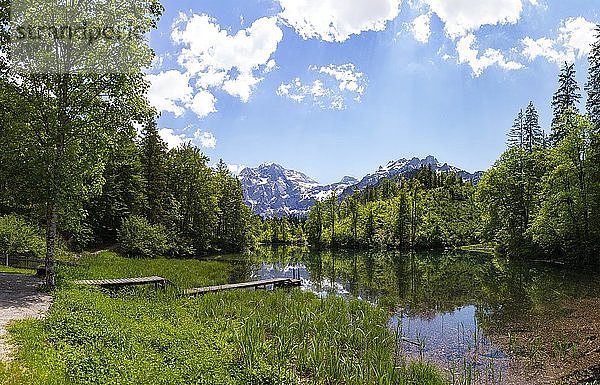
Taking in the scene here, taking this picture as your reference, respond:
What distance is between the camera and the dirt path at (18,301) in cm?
1018

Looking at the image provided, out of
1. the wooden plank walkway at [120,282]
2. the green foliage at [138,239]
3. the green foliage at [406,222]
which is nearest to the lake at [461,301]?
the wooden plank walkway at [120,282]

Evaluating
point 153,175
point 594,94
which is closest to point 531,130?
point 594,94

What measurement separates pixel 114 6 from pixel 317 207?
8120 centimetres

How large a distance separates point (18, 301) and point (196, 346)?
275 inches

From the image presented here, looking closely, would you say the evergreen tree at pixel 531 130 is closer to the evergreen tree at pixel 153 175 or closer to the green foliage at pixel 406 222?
the green foliage at pixel 406 222

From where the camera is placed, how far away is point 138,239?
41.6 metres

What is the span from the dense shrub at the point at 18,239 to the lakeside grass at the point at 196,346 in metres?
10.8

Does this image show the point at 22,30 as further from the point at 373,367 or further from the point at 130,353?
the point at 373,367

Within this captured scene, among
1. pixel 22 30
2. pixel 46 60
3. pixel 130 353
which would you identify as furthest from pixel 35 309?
pixel 22 30

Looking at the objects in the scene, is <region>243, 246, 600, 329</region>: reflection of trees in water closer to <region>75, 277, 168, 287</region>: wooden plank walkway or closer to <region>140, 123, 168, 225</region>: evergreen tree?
<region>75, 277, 168, 287</region>: wooden plank walkway

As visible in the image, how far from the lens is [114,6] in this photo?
659 inches

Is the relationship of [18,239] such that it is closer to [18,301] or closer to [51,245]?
[51,245]

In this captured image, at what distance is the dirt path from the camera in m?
10.2

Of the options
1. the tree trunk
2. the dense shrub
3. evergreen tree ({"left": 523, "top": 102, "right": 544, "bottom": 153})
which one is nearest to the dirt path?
the tree trunk
